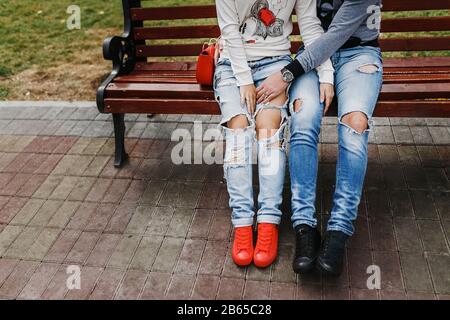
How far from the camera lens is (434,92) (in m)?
3.02

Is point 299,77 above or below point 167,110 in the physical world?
above

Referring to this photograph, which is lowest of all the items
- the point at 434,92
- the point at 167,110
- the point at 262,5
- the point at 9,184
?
the point at 9,184

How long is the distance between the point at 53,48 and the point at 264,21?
4226 mm

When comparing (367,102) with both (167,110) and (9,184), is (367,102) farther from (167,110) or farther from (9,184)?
(9,184)

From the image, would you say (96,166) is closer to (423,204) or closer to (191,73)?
(191,73)

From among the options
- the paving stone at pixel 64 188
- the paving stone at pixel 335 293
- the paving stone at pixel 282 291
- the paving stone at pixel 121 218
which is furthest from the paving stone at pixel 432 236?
the paving stone at pixel 64 188

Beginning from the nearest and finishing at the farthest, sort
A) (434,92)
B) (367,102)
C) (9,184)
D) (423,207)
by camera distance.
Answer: (367,102)
(434,92)
(423,207)
(9,184)

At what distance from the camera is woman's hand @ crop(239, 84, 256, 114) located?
9.76ft

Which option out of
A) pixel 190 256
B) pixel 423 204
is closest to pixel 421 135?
pixel 423 204

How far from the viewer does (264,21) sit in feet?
10.0

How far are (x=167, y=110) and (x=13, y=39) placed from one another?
4.36 meters

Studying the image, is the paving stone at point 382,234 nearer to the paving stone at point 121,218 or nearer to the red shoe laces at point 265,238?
the red shoe laces at point 265,238

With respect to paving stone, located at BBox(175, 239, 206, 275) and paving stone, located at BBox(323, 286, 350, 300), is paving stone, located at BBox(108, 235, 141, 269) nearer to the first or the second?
paving stone, located at BBox(175, 239, 206, 275)

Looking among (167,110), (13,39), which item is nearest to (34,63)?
(13,39)
